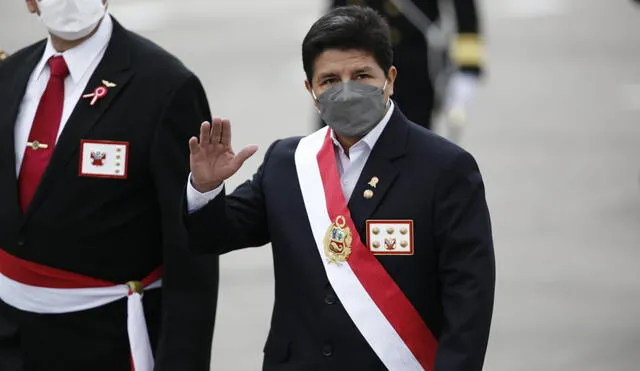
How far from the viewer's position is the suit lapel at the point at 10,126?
564 centimetres

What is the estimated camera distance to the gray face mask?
4941mm

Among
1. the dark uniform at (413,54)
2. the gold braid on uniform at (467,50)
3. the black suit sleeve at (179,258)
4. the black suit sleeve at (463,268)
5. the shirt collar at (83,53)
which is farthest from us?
the gold braid on uniform at (467,50)

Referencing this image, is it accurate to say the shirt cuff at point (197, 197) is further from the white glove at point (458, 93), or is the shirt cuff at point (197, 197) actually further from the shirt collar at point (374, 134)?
the white glove at point (458, 93)

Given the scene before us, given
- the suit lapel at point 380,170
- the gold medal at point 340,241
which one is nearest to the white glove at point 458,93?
the suit lapel at point 380,170

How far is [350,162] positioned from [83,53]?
3.58ft

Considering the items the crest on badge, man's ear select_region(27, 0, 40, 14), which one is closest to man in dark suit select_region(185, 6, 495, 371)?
the crest on badge

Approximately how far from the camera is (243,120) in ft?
46.1

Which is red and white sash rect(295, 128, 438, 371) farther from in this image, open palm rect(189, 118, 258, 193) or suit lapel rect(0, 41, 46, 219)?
suit lapel rect(0, 41, 46, 219)

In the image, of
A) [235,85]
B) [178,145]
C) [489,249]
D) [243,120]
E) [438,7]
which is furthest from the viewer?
[235,85]

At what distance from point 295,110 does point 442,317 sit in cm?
961

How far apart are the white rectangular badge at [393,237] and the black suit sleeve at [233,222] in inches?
16.0

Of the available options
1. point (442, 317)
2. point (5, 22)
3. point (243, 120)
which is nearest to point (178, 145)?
point (442, 317)

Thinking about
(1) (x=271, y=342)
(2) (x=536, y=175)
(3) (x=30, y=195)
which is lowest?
(2) (x=536, y=175)

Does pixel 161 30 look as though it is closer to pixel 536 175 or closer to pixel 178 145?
pixel 536 175
